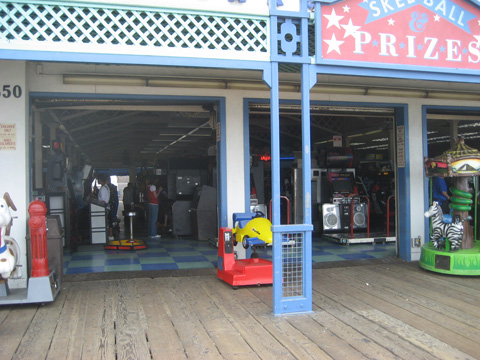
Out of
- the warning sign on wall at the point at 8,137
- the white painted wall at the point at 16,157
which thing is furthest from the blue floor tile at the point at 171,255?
the warning sign on wall at the point at 8,137

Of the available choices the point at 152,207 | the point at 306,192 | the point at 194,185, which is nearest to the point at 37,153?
the point at 152,207

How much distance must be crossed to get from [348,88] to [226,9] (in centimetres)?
333

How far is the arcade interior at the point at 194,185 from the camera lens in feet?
25.5

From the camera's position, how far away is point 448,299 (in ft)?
17.2

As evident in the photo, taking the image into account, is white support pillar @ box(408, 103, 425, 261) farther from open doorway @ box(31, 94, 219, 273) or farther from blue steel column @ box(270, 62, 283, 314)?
blue steel column @ box(270, 62, 283, 314)

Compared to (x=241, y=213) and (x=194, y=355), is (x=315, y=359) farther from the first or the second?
(x=241, y=213)

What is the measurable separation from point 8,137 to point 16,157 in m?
0.28

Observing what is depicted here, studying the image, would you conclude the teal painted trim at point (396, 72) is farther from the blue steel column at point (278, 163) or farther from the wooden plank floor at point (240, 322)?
the wooden plank floor at point (240, 322)

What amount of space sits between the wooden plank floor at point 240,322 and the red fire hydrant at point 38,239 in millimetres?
450

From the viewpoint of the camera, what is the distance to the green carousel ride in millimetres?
6293

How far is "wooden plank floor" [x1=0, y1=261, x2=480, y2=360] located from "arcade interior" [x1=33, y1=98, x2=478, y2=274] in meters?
1.77

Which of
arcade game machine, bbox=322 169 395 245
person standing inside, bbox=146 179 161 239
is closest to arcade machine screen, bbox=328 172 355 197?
arcade game machine, bbox=322 169 395 245

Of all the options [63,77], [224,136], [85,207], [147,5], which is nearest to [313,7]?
[147,5]

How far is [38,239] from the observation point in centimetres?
498
